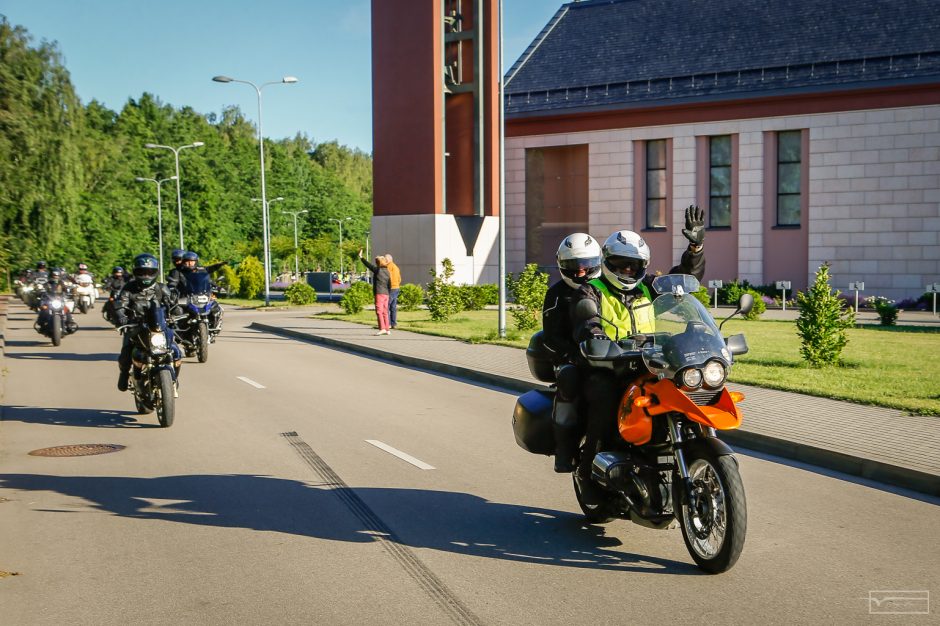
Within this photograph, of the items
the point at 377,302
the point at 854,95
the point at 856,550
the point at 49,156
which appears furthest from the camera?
the point at 854,95

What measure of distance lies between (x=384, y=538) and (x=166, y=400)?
5.31m

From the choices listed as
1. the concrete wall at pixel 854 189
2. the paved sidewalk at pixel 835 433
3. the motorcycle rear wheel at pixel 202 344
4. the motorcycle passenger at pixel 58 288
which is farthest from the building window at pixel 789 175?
the motorcycle rear wheel at pixel 202 344

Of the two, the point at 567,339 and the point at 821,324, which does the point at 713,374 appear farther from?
the point at 821,324

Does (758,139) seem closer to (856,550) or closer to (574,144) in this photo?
(574,144)

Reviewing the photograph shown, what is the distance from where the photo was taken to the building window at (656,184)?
42.2 metres

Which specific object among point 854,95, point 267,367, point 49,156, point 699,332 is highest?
point 854,95

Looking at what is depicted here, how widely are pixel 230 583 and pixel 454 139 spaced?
124 feet

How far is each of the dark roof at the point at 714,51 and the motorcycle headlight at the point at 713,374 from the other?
35.0m

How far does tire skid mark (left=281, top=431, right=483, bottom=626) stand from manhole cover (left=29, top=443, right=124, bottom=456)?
78.2 inches

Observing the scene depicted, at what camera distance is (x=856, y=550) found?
19.4 feet

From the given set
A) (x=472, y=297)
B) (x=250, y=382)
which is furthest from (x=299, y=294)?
(x=250, y=382)

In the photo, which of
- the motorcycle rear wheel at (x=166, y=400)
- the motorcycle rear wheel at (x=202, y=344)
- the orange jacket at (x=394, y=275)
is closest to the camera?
Answer: the motorcycle rear wheel at (x=166, y=400)

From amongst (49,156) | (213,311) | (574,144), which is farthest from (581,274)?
(574,144)

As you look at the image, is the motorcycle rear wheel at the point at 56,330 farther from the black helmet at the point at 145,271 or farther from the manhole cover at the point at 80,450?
the manhole cover at the point at 80,450
